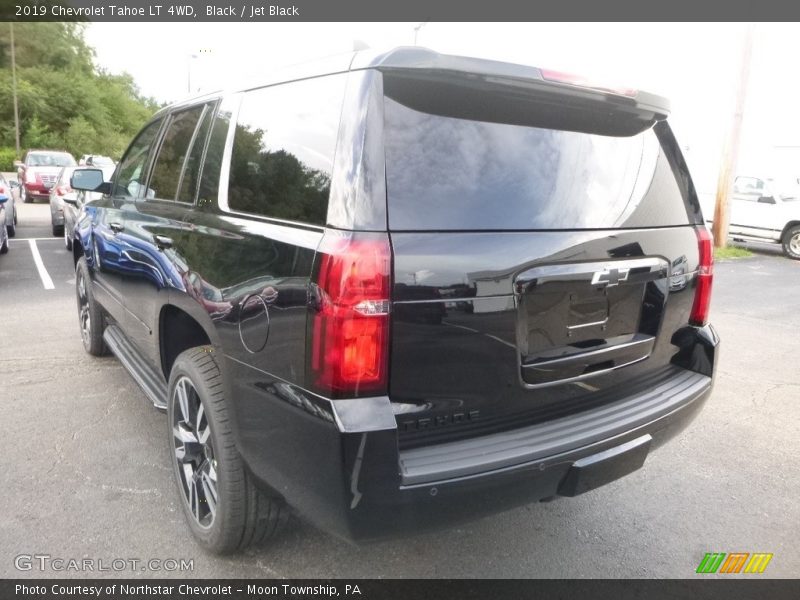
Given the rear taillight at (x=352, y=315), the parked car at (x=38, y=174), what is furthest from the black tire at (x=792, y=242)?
the parked car at (x=38, y=174)

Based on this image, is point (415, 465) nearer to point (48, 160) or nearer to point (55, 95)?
point (48, 160)

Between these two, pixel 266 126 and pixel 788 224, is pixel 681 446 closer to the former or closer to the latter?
pixel 266 126

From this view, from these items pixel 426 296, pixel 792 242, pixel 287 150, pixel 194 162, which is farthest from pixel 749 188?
pixel 426 296

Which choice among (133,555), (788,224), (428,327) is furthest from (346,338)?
(788,224)

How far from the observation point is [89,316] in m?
4.88

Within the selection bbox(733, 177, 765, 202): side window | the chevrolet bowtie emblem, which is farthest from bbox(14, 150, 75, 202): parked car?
the chevrolet bowtie emblem

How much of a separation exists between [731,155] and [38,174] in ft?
64.7

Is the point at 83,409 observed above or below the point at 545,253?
below

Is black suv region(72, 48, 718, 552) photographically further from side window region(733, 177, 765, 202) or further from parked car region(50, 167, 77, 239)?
side window region(733, 177, 765, 202)

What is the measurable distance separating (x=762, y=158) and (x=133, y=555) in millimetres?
30476

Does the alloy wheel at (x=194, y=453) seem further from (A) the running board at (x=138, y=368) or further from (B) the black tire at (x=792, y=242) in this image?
(B) the black tire at (x=792, y=242)

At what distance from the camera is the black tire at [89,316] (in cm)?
472

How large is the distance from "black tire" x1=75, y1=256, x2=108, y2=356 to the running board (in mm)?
322

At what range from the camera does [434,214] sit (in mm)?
1939
